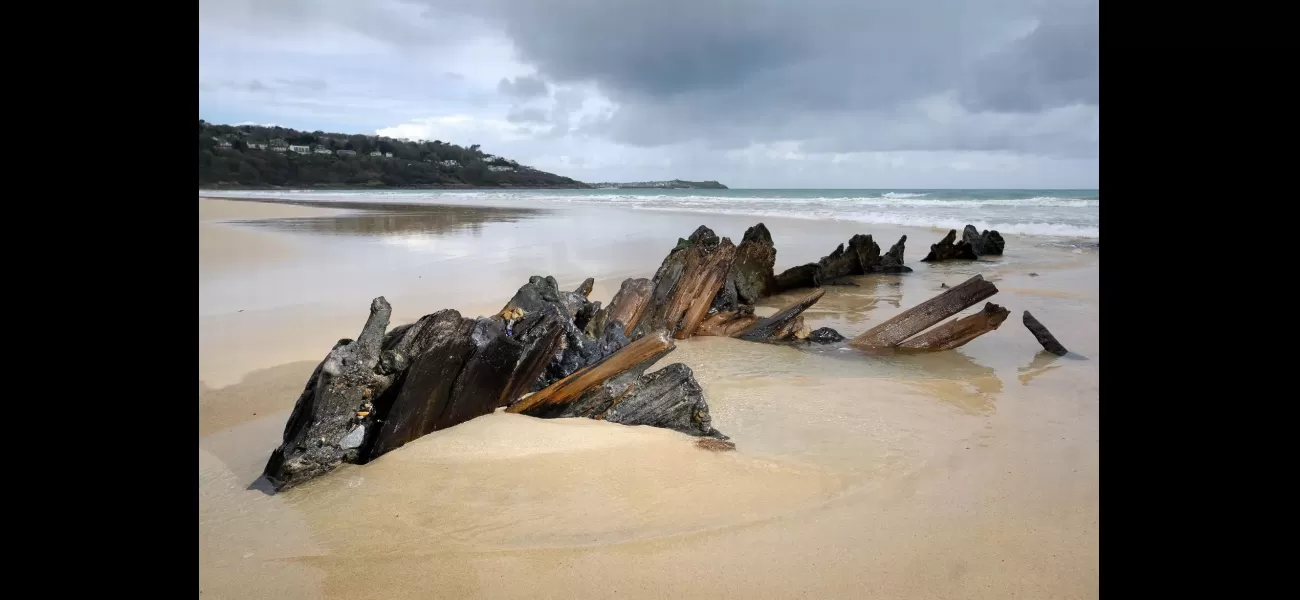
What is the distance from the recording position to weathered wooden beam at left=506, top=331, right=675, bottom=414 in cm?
342

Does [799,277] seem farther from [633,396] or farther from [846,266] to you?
[633,396]

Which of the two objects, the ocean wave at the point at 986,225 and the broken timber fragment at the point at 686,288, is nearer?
the broken timber fragment at the point at 686,288

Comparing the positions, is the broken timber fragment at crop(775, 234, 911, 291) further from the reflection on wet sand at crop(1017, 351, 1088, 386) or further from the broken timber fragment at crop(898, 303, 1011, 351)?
the reflection on wet sand at crop(1017, 351, 1088, 386)

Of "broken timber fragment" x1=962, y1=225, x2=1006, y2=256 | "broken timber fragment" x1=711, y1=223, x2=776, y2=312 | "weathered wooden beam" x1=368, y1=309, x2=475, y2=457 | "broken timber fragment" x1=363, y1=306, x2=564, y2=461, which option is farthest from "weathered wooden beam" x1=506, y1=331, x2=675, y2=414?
"broken timber fragment" x1=962, y1=225, x2=1006, y2=256

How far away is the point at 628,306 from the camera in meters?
5.22

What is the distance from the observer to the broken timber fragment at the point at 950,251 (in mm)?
11977

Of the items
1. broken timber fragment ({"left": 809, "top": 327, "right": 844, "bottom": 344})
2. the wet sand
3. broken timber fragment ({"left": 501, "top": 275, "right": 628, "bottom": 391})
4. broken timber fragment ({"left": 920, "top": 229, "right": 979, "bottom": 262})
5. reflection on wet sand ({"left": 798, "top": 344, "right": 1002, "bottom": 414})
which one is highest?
broken timber fragment ({"left": 920, "top": 229, "right": 979, "bottom": 262})

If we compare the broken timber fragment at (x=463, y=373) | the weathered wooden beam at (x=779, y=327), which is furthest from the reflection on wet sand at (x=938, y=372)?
the broken timber fragment at (x=463, y=373)

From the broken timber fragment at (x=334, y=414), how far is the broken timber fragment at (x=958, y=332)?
148 inches

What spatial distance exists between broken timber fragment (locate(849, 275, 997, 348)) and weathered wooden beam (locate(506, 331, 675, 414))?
2269 mm

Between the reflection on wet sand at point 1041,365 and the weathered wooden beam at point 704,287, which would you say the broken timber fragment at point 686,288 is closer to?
the weathered wooden beam at point 704,287
